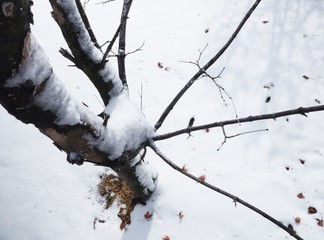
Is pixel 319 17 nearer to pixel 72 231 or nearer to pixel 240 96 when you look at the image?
pixel 240 96

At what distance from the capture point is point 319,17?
4609mm

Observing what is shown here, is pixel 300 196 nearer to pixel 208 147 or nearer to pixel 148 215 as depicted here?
pixel 208 147

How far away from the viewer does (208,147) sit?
3.67 metres

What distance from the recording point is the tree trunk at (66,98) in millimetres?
771

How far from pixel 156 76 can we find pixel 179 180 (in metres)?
1.80

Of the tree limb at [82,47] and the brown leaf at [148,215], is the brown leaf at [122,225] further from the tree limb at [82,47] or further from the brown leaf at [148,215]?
the tree limb at [82,47]

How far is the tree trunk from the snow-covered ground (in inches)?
48.5

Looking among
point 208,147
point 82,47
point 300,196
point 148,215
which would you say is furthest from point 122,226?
point 82,47

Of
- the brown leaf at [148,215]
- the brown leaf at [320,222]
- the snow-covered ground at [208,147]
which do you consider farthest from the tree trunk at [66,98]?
the brown leaf at [320,222]

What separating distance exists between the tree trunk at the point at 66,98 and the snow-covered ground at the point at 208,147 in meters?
1.23

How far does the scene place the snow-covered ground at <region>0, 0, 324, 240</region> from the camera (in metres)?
3.18

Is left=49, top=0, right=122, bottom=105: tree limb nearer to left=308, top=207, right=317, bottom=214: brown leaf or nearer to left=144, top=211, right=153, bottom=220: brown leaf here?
left=144, top=211, right=153, bottom=220: brown leaf

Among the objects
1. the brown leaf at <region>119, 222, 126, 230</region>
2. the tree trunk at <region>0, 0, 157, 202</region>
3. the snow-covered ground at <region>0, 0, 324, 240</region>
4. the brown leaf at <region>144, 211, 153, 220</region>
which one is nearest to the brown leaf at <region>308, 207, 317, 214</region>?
the snow-covered ground at <region>0, 0, 324, 240</region>

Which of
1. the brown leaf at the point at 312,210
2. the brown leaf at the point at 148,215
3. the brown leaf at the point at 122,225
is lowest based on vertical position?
the brown leaf at the point at 312,210
